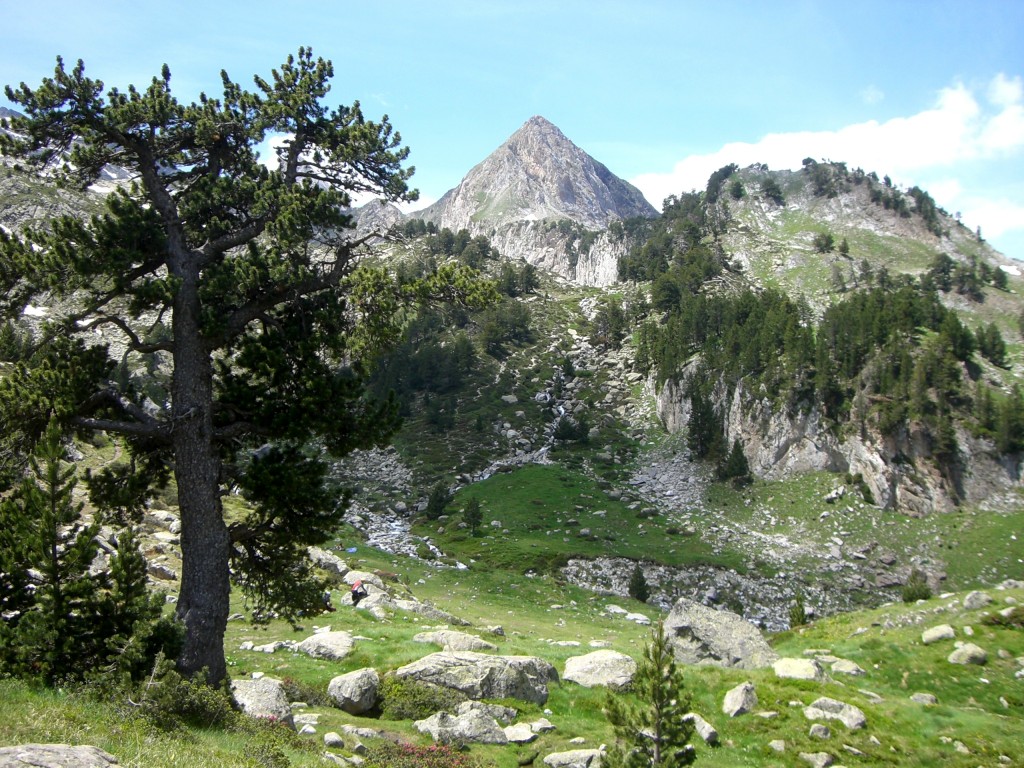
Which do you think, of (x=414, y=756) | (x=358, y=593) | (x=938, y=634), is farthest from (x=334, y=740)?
(x=938, y=634)

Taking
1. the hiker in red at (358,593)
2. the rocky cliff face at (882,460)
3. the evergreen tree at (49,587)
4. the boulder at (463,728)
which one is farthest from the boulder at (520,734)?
the rocky cliff face at (882,460)

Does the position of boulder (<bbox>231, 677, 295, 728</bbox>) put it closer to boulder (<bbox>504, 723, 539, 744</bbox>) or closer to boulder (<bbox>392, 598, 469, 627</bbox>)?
boulder (<bbox>504, 723, 539, 744</bbox>)

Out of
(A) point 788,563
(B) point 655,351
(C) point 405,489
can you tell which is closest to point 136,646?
(A) point 788,563

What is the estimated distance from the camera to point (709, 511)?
200 ft

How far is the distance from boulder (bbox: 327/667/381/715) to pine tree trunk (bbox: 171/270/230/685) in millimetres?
3721

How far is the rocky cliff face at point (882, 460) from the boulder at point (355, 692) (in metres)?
59.2

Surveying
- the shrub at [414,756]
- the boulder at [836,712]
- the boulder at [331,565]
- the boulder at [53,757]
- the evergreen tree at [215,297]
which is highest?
the evergreen tree at [215,297]

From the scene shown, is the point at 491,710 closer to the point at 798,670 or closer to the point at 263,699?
the point at 263,699

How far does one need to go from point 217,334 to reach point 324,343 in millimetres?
2187

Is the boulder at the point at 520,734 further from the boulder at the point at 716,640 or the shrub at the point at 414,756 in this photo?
the boulder at the point at 716,640

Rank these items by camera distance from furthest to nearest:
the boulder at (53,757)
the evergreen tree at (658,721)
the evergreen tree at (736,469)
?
the evergreen tree at (736,469) < the evergreen tree at (658,721) < the boulder at (53,757)

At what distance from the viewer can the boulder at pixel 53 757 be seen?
236 inches

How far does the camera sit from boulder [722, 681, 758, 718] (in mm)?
15484

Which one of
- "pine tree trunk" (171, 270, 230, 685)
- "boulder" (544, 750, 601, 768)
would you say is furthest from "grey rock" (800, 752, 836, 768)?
"pine tree trunk" (171, 270, 230, 685)
